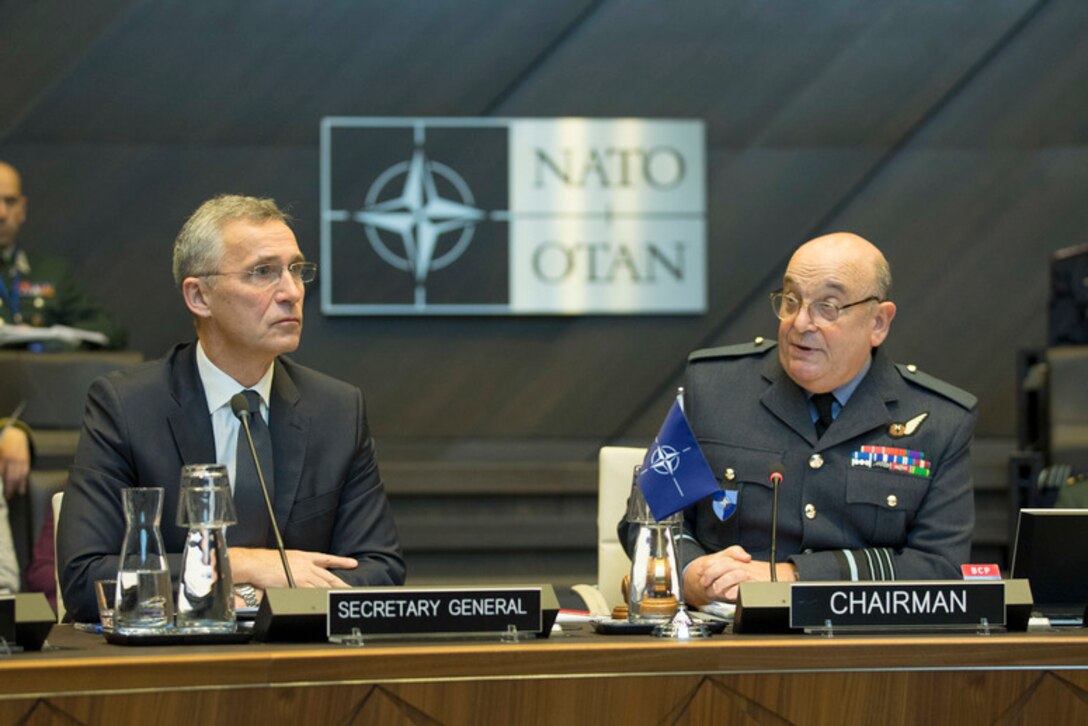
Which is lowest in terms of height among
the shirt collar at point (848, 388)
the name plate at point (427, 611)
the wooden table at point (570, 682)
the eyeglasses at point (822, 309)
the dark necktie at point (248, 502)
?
the wooden table at point (570, 682)

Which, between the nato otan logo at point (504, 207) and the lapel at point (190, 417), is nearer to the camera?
the lapel at point (190, 417)

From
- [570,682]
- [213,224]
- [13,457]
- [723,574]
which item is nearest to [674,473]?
[723,574]

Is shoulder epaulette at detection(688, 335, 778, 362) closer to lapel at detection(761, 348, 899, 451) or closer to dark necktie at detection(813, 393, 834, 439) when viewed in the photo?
lapel at detection(761, 348, 899, 451)

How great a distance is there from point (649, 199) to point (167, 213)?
6.33ft

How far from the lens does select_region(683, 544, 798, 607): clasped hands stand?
8.40 ft

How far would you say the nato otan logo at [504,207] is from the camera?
19.7ft

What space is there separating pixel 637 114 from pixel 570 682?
4.45 meters

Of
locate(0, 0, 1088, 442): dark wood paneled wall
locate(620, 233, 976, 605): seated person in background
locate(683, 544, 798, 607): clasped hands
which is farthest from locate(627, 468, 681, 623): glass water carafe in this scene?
locate(0, 0, 1088, 442): dark wood paneled wall

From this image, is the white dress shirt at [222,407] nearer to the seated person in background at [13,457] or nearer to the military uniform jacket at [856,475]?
the military uniform jacket at [856,475]

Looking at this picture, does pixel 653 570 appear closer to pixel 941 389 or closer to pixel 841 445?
pixel 841 445

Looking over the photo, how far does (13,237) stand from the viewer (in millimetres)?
5152

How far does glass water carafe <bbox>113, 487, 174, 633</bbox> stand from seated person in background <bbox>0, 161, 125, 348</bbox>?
10.6 feet

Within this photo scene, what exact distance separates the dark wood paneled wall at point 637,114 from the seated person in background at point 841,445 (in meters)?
3.30

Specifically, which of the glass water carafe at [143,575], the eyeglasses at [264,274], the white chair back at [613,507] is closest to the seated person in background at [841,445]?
the white chair back at [613,507]
